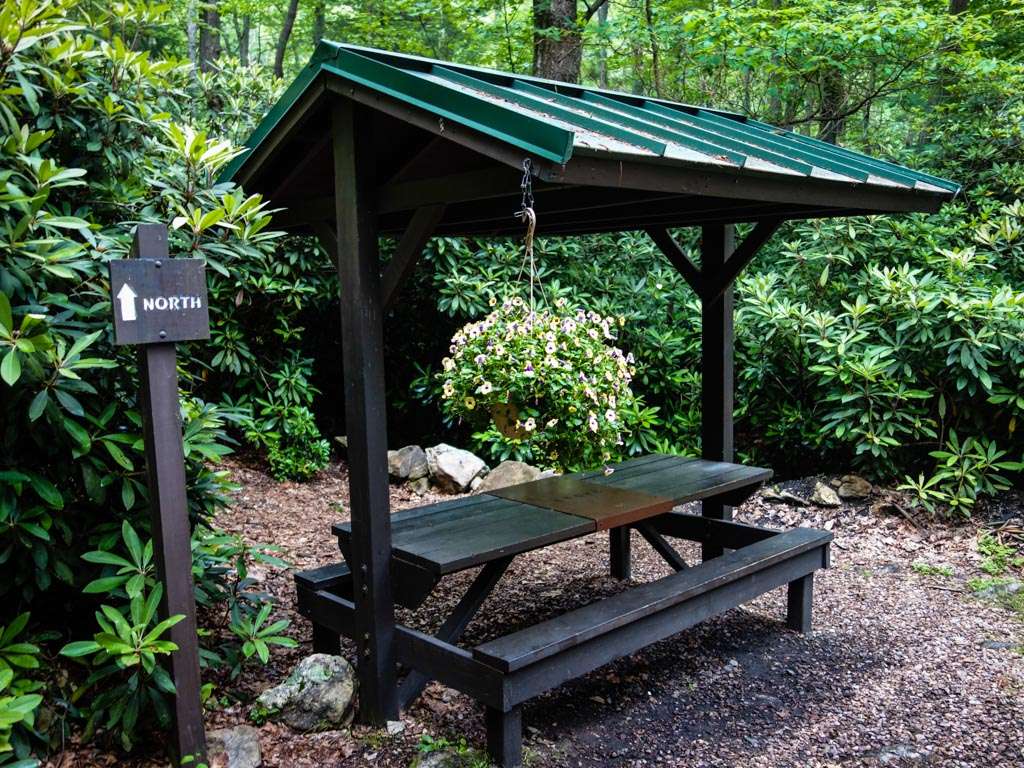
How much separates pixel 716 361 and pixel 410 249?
238cm

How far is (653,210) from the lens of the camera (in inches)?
155

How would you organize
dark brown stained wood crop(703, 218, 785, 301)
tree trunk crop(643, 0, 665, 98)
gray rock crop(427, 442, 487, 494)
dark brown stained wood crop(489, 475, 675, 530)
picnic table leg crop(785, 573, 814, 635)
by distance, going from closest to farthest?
dark brown stained wood crop(489, 475, 675, 530), picnic table leg crop(785, 573, 814, 635), dark brown stained wood crop(703, 218, 785, 301), gray rock crop(427, 442, 487, 494), tree trunk crop(643, 0, 665, 98)

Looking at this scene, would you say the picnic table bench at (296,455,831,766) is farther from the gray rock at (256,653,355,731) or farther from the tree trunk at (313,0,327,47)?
the tree trunk at (313,0,327,47)

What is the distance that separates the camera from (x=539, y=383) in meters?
2.91

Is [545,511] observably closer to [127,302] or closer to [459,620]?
[459,620]

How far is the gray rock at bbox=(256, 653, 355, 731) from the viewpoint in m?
2.95

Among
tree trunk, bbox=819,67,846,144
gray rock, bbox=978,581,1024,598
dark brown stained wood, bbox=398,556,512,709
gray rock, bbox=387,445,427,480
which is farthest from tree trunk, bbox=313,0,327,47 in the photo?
gray rock, bbox=978,581,1024,598

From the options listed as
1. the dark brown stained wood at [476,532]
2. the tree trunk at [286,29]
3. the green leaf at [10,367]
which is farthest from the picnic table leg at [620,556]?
the tree trunk at [286,29]

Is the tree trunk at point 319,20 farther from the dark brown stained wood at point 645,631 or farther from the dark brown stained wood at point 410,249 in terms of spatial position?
the dark brown stained wood at point 645,631

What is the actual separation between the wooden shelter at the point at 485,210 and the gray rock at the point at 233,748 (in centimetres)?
44

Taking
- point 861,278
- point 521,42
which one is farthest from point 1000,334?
point 521,42

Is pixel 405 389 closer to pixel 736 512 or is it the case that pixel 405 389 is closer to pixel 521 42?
pixel 736 512

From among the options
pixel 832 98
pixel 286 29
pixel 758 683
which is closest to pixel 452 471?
pixel 758 683

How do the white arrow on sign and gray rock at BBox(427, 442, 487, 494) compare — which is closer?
the white arrow on sign
